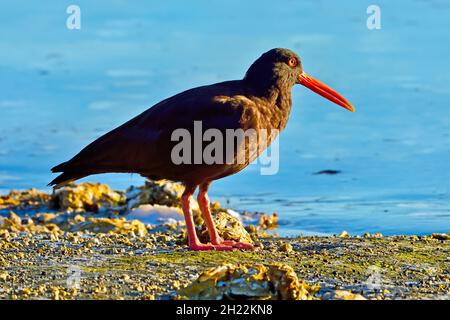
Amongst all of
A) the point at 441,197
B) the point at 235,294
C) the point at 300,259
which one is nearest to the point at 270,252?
the point at 300,259

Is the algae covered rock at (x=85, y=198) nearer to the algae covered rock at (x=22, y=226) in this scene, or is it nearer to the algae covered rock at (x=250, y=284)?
the algae covered rock at (x=22, y=226)

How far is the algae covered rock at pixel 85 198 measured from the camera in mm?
11906

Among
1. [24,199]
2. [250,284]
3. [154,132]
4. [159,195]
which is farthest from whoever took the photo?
[24,199]

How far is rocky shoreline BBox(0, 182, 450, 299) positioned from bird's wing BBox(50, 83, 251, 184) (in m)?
0.63

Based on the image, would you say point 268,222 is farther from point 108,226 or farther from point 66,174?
point 66,174

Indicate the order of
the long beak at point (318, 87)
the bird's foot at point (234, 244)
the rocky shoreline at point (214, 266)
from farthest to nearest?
1. the long beak at point (318, 87)
2. the bird's foot at point (234, 244)
3. the rocky shoreline at point (214, 266)

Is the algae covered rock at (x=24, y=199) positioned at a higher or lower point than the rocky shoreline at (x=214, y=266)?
higher

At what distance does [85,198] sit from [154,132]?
4.17 m

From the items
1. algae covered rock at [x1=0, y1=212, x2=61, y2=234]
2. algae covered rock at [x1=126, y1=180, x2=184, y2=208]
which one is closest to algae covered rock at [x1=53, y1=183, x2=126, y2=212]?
algae covered rock at [x1=126, y1=180, x2=184, y2=208]

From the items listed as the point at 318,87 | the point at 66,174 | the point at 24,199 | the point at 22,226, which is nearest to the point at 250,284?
the point at 66,174

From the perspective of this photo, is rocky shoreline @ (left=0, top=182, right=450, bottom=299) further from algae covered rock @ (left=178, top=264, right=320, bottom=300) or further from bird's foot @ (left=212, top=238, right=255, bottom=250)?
bird's foot @ (left=212, top=238, right=255, bottom=250)

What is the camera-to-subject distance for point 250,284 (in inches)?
227

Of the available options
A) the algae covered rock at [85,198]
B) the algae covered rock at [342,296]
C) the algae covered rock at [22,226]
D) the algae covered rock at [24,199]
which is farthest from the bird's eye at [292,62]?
the algae covered rock at [24,199]

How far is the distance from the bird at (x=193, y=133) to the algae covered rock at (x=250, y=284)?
1833mm
